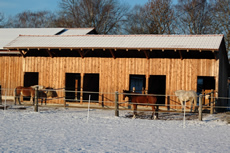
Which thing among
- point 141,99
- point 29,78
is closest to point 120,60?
point 141,99

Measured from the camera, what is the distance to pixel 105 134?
1029cm

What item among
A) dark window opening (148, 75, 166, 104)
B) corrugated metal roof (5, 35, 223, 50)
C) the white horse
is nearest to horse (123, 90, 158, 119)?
the white horse

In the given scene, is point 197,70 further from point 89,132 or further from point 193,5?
point 193,5

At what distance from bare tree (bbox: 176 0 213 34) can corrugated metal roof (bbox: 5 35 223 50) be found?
21009mm

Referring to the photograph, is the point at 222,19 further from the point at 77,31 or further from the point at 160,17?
the point at 77,31

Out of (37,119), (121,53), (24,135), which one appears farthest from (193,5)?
(24,135)

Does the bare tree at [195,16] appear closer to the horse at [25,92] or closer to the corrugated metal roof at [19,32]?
the corrugated metal roof at [19,32]

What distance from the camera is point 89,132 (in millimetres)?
10570

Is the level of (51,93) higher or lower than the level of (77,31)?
lower

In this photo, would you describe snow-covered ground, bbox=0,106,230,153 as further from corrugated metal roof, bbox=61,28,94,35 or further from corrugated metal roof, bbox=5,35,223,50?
corrugated metal roof, bbox=61,28,94,35

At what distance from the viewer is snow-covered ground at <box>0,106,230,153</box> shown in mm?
8453

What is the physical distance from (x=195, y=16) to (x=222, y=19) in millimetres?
4395

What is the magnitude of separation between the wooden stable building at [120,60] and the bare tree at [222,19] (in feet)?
55.7

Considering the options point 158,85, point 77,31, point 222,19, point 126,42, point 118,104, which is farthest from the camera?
point 222,19
